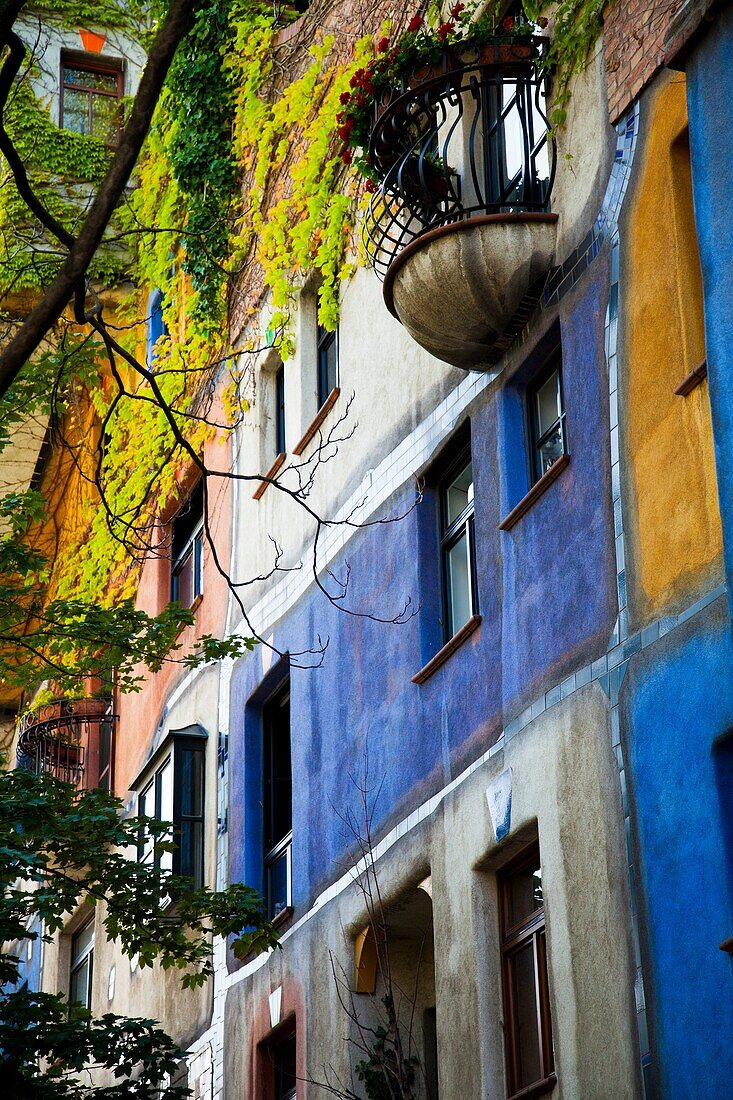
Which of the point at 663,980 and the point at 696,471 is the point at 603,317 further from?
the point at 663,980

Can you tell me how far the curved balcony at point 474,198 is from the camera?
12.1m

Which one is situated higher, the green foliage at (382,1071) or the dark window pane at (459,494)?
the dark window pane at (459,494)

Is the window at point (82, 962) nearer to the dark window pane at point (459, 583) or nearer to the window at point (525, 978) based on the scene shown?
the dark window pane at point (459, 583)

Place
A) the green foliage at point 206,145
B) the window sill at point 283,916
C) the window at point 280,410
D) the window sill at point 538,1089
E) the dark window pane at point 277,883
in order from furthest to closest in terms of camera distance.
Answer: the green foliage at point 206,145 < the window at point 280,410 < the dark window pane at point 277,883 < the window sill at point 283,916 < the window sill at point 538,1089

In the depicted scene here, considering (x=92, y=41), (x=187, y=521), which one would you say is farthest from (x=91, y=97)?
(x=187, y=521)

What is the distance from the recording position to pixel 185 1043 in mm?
17453

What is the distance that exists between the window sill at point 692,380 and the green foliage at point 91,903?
539 centimetres

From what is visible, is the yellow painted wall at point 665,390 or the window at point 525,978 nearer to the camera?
the yellow painted wall at point 665,390

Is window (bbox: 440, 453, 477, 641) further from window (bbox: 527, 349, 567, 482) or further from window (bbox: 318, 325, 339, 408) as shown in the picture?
window (bbox: 318, 325, 339, 408)

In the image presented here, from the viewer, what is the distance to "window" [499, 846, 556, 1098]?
11.0 metres

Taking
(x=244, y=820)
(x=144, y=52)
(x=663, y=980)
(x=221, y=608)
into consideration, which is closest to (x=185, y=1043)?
(x=244, y=820)

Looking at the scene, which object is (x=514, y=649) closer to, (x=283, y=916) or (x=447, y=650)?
(x=447, y=650)

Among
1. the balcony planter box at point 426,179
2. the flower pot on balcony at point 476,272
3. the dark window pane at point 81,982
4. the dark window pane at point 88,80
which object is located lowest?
the dark window pane at point 81,982

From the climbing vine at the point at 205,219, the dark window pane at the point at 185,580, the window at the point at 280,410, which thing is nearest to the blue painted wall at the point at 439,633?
the climbing vine at the point at 205,219
